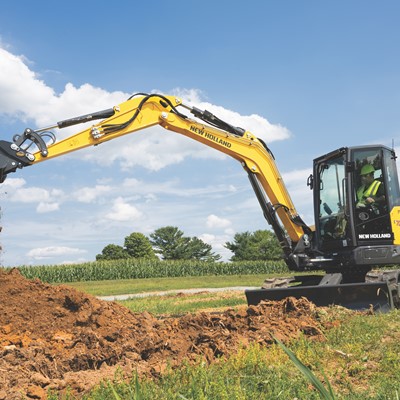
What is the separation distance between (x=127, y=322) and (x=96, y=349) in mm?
2442

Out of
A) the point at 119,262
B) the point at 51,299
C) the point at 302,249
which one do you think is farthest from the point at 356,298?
the point at 119,262

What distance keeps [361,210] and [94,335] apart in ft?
20.0

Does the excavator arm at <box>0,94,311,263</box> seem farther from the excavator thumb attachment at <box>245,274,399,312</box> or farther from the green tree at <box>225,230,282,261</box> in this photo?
the green tree at <box>225,230,282,261</box>

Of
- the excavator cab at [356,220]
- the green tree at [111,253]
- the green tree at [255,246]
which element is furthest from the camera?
the green tree at [111,253]

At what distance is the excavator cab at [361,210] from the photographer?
10.4 metres

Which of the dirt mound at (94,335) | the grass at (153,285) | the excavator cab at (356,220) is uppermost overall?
the excavator cab at (356,220)

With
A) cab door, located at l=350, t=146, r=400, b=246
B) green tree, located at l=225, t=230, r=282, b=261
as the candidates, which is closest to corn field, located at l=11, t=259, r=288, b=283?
green tree, located at l=225, t=230, r=282, b=261

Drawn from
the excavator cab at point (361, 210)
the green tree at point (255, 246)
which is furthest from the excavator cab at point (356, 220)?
the green tree at point (255, 246)

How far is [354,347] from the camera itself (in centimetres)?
630

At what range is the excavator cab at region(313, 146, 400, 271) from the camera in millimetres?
10445

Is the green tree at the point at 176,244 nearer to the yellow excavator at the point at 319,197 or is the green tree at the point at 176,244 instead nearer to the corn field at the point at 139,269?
the corn field at the point at 139,269

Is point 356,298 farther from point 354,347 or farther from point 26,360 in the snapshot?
point 26,360

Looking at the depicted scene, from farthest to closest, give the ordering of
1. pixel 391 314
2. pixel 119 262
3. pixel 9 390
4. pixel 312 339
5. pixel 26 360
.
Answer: pixel 119 262 → pixel 391 314 → pixel 312 339 → pixel 26 360 → pixel 9 390

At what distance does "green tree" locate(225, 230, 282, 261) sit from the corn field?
22646 millimetres
